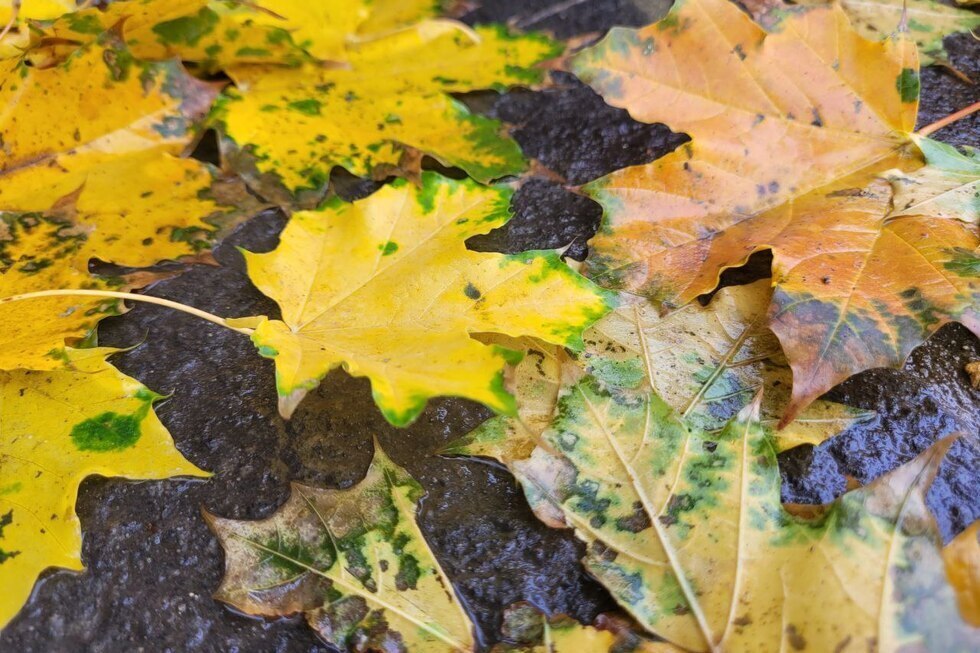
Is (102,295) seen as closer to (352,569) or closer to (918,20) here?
(352,569)

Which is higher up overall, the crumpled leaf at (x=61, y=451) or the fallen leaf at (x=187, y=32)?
the fallen leaf at (x=187, y=32)

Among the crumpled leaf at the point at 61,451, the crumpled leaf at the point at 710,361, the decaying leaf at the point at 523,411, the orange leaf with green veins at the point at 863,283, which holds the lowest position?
the crumpled leaf at the point at 61,451

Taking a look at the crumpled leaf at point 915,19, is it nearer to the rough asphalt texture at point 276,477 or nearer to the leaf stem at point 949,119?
the leaf stem at point 949,119

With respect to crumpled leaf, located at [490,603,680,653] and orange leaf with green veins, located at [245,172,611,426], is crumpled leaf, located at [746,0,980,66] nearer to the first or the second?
orange leaf with green veins, located at [245,172,611,426]

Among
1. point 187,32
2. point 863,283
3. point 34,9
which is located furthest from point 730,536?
point 34,9

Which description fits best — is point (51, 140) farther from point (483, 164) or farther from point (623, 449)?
point (623, 449)

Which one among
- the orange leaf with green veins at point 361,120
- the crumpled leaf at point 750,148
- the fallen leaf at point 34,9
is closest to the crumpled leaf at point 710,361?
the crumpled leaf at point 750,148
